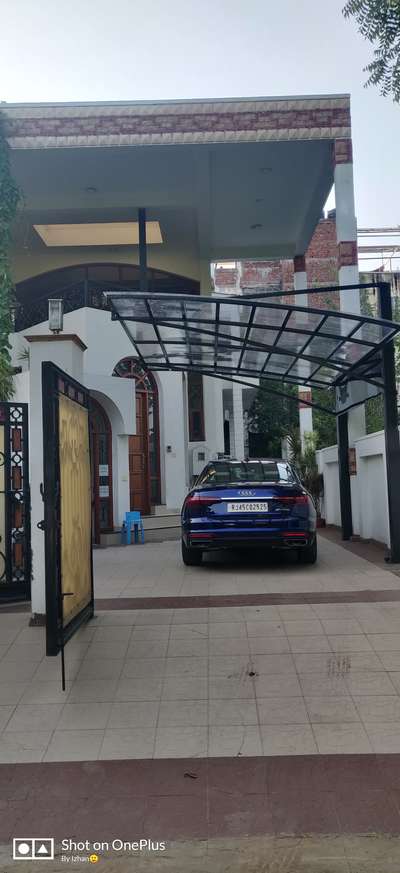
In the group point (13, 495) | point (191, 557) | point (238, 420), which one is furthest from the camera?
point (238, 420)

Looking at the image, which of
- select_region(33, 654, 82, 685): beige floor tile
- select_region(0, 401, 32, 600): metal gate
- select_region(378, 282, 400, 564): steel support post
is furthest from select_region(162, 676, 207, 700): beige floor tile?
select_region(378, 282, 400, 564): steel support post

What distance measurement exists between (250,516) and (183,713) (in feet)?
12.1

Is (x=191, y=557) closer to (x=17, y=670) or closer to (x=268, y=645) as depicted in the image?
(x=268, y=645)

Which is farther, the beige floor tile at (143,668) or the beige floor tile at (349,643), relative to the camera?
the beige floor tile at (349,643)

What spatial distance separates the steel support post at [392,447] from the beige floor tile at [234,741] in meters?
4.68

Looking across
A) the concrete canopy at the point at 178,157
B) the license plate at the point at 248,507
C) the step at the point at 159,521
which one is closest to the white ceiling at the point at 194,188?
the concrete canopy at the point at 178,157

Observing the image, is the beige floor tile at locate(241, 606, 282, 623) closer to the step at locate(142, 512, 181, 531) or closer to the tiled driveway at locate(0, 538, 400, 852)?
the tiled driveway at locate(0, 538, 400, 852)

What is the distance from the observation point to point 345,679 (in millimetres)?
4273

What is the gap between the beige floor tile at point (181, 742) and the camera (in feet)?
11.3

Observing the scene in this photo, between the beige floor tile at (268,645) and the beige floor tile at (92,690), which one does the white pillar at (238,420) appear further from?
the beige floor tile at (92,690)

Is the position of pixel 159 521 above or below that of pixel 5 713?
above

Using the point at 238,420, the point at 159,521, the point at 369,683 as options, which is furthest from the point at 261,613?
the point at 238,420

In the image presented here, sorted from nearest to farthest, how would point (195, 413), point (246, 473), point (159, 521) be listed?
point (246, 473), point (159, 521), point (195, 413)

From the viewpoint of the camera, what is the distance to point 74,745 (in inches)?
141
